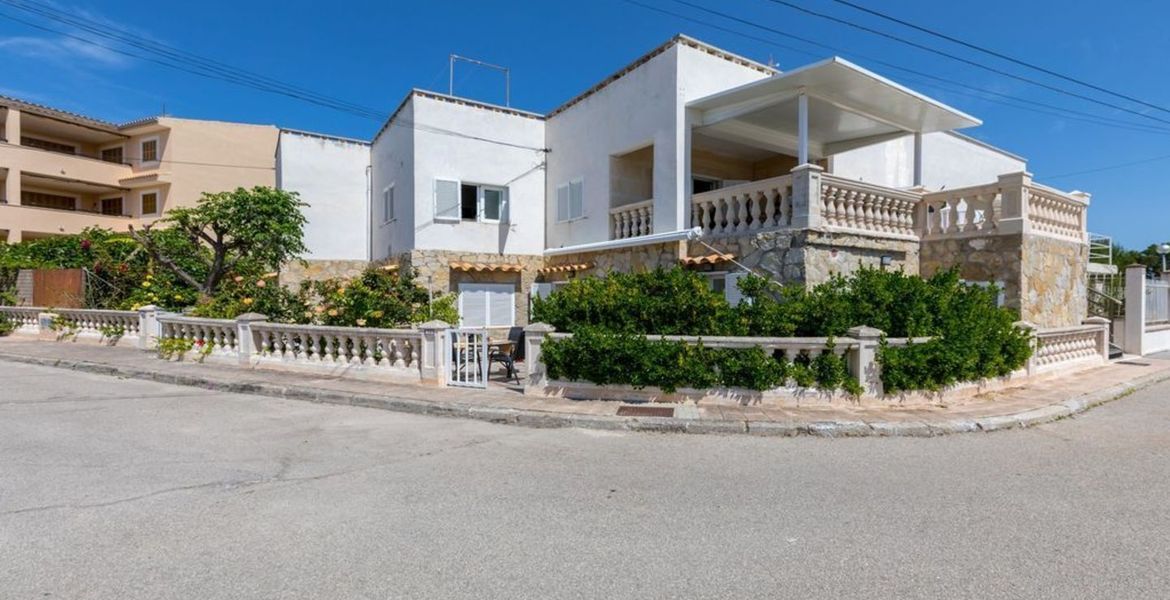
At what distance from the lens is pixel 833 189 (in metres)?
10.7

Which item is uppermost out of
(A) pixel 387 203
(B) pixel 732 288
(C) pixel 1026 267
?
(A) pixel 387 203

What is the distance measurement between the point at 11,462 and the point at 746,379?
780cm

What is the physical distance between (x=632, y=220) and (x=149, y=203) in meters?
30.9

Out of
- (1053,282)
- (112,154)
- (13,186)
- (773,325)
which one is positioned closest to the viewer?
(773,325)

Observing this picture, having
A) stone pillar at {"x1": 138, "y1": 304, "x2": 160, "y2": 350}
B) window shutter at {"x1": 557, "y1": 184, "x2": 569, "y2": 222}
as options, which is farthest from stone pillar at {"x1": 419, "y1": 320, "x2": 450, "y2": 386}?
stone pillar at {"x1": 138, "y1": 304, "x2": 160, "y2": 350}

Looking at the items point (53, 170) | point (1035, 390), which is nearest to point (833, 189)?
point (1035, 390)

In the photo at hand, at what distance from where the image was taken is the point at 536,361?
850 cm

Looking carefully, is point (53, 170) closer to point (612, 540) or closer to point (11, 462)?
point (11, 462)

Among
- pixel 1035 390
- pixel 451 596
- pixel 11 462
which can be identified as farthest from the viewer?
pixel 1035 390

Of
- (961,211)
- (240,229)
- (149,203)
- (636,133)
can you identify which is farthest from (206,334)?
(149,203)

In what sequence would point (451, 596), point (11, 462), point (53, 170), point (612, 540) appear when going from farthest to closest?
point (53, 170) < point (11, 462) < point (612, 540) < point (451, 596)

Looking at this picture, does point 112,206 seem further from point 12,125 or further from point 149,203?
point 12,125

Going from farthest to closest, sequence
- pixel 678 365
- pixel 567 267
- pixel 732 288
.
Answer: pixel 567 267, pixel 732 288, pixel 678 365

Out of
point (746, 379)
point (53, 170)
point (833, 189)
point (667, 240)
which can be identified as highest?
point (53, 170)
